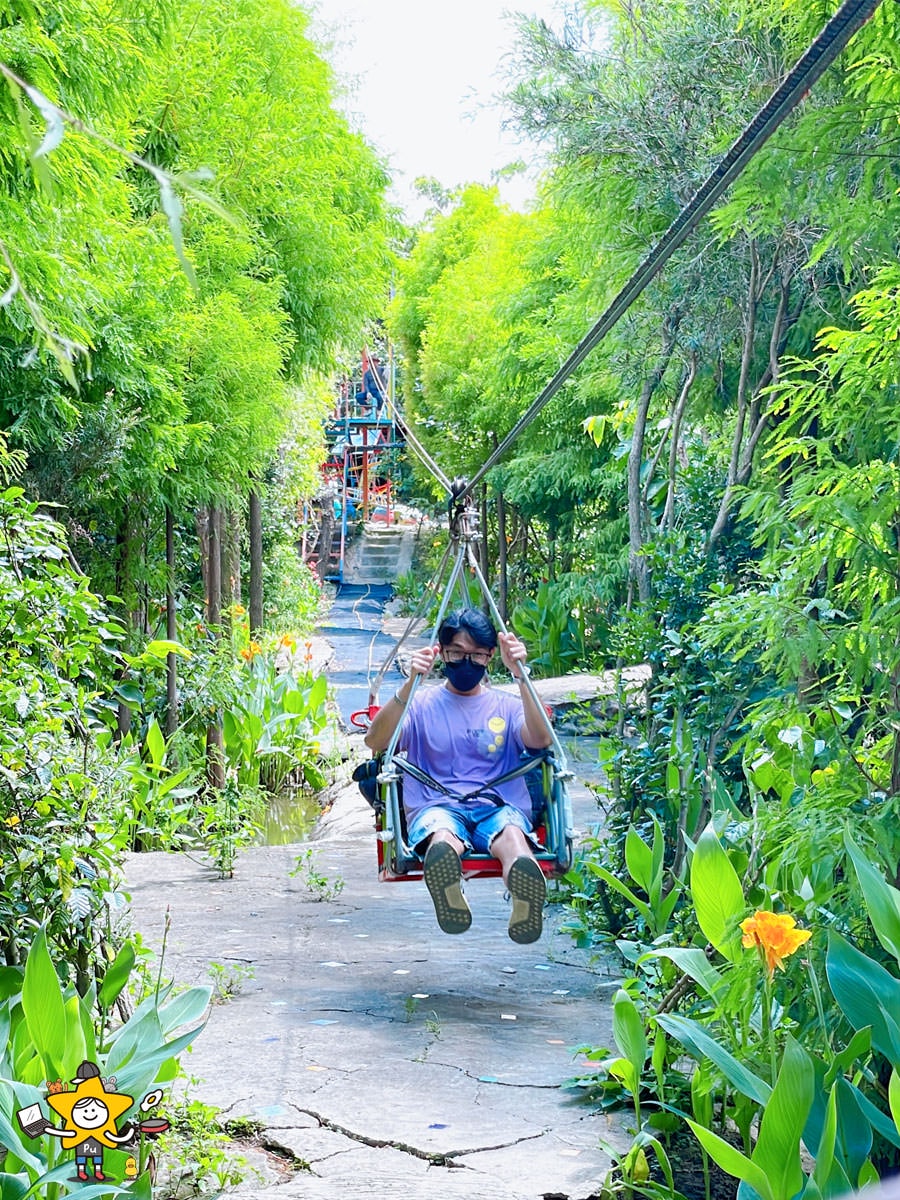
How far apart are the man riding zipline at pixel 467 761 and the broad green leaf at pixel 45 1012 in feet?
5.11

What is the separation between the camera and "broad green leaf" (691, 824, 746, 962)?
2.55 meters

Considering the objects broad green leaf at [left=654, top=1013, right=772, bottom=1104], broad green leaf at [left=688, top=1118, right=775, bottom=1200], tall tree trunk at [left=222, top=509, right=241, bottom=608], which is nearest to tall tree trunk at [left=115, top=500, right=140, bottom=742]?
tall tree trunk at [left=222, top=509, right=241, bottom=608]

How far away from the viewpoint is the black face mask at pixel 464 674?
4.31 m

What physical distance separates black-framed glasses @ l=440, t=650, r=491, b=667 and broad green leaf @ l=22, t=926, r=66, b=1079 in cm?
227

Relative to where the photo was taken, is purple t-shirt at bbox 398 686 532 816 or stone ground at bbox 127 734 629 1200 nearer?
stone ground at bbox 127 734 629 1200

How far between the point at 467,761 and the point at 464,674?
0.97 ft

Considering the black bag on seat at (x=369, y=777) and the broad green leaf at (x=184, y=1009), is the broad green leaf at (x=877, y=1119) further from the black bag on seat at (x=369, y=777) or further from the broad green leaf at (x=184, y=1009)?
the black bag on seat at (x=369, y=777)

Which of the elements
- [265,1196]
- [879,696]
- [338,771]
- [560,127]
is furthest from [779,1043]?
[338,771]

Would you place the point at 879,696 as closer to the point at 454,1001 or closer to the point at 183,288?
the point at 454,1001

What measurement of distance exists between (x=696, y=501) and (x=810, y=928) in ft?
9.80

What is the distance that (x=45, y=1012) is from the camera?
2160 millimetres

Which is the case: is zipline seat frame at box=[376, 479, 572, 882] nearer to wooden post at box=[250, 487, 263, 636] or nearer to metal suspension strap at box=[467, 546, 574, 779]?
metal suspension strap at box=[467, 546, 574, 779]

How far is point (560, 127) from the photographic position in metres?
4.60

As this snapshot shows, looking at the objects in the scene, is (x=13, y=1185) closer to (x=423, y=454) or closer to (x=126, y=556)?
(x=423, y=454)
